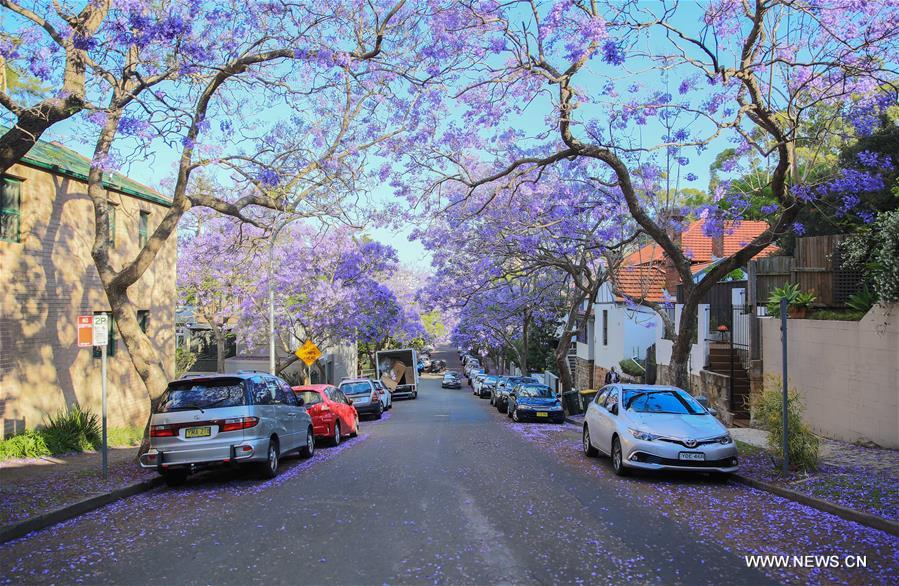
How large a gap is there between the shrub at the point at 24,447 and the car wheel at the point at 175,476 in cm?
402

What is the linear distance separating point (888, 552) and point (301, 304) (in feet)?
88.6

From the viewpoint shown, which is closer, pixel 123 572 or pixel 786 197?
pixel 123 572

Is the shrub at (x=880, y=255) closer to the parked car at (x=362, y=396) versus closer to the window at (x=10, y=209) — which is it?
the window at (x=10, y=209)

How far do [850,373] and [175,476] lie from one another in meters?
12.1

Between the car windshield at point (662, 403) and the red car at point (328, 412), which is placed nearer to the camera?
the car windshield at point (662, 403)

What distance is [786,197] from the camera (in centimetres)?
1269

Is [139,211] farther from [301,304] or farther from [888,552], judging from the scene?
[888,552]

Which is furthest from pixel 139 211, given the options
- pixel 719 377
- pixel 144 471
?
pixel 719 377

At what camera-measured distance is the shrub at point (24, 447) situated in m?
13.2

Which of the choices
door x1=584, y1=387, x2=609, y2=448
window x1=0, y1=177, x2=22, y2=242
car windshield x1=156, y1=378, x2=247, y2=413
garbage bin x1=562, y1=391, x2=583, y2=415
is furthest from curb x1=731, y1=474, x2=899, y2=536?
garbage bin x1=562, y1=391, x2=583, y2=415

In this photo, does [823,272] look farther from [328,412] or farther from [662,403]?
[328,412]

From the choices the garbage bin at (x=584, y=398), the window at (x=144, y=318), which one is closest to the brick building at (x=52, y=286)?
the window at (x=144, y=318)

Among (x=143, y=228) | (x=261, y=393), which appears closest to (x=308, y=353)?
(x=143, y=228)

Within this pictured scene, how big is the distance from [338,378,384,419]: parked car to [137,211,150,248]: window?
9459mm
